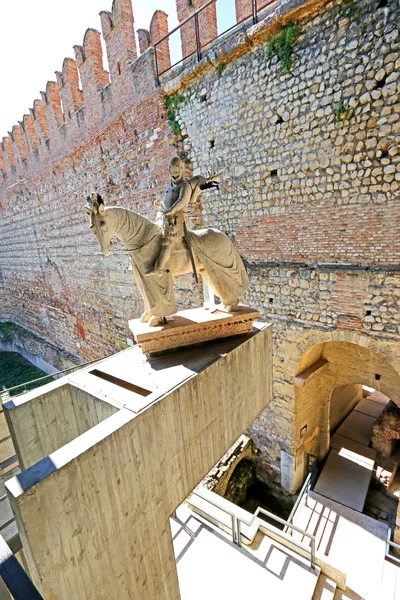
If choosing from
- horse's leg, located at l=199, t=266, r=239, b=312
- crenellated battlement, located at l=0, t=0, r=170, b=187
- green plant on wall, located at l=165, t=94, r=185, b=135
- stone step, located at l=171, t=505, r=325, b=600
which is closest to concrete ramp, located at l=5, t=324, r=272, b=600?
horse's leg, located at l=199, t=266, r=239, b=312

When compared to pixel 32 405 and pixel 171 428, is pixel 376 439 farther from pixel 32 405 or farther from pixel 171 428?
pixel 32 405

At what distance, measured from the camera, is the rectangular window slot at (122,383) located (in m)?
2.75

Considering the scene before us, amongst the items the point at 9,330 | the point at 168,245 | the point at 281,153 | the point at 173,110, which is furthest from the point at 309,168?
the point at 9,330

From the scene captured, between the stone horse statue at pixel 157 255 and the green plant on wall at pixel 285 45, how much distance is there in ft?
10.6

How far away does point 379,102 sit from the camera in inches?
158

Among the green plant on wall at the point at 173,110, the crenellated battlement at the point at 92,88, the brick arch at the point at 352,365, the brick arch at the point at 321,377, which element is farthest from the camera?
the crenellated battlement at the point at 92,88

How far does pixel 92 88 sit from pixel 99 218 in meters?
7.44

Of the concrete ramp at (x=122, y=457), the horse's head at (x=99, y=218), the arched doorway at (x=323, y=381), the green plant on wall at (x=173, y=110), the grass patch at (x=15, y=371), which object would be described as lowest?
the grass patch at (x=15, y=371)

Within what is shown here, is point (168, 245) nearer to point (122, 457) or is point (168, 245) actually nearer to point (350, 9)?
point (122, 457)

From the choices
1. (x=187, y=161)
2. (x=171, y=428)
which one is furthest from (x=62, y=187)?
(x=171, y=428)

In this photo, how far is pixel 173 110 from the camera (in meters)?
6.45

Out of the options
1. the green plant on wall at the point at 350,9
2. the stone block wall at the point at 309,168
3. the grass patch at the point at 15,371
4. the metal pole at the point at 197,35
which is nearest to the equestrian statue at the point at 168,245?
the stone block wall at the point at 309,168

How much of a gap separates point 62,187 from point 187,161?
255 inches

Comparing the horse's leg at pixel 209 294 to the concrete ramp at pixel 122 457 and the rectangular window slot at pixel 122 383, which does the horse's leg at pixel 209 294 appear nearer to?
the concrete ramp at pixel 122 457
